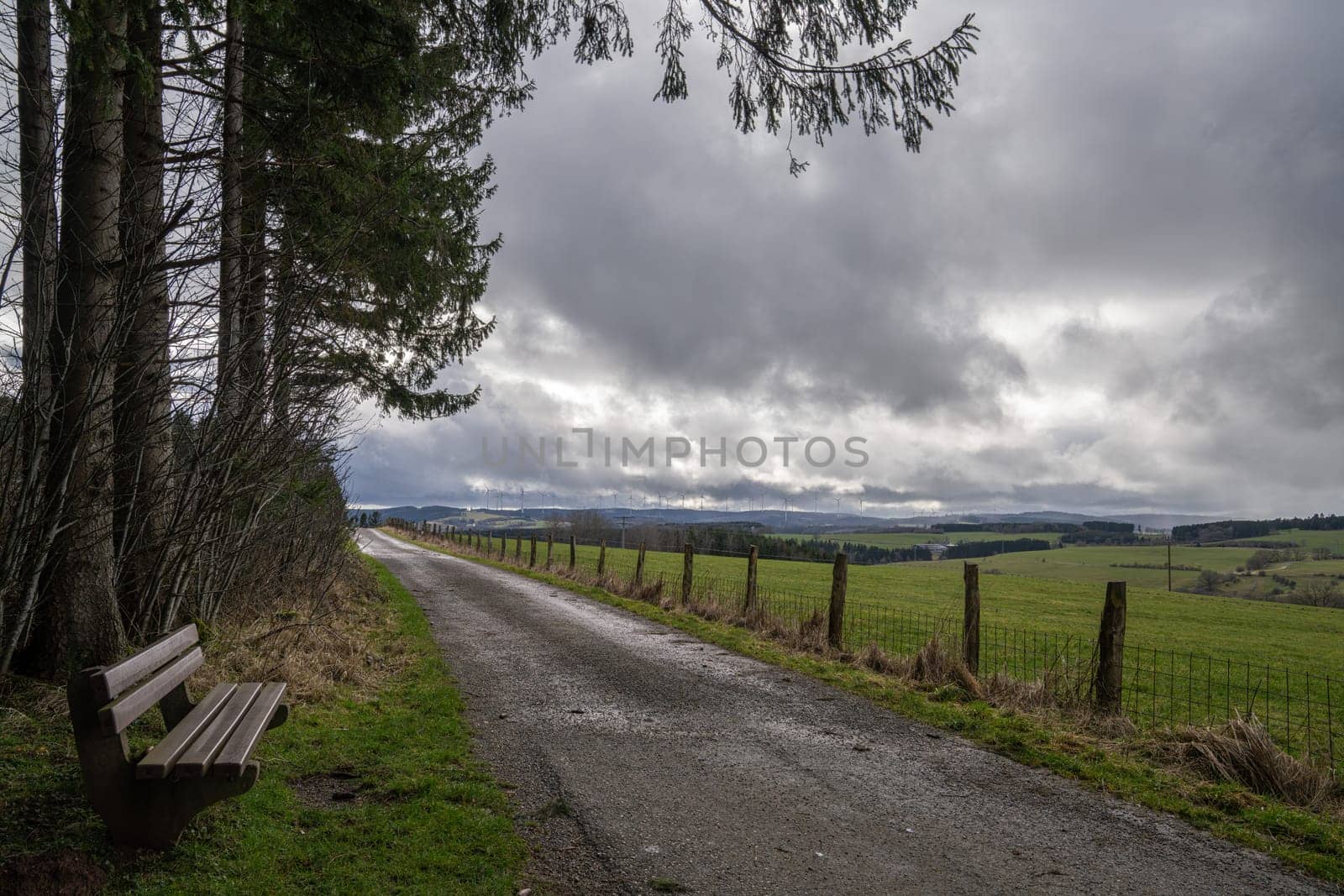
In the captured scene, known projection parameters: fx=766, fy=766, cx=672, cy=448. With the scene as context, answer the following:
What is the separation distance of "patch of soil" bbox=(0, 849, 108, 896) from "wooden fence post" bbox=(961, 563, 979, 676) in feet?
28.0

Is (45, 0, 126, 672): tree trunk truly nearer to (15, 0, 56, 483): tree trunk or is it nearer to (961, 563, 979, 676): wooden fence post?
(15, 0, 56, 483): tree trunk

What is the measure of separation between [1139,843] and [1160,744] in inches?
92.9

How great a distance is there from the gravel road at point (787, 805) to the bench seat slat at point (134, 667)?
2.23m

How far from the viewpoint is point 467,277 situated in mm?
14523

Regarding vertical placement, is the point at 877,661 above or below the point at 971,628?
below

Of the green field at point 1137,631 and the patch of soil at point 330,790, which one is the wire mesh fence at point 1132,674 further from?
the patch of soil at point 330,790

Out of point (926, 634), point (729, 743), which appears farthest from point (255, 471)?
point (926, 634)

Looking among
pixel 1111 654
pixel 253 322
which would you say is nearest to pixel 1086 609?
pixel 1111 654

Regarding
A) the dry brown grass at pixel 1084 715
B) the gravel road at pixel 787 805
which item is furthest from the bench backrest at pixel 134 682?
the dry brown grass at pixel 1084 715

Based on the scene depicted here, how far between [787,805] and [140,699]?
3771 mm

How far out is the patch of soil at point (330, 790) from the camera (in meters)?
4.79

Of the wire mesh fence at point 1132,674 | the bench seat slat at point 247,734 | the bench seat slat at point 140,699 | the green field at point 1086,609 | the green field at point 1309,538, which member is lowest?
the green field at point 1309,538

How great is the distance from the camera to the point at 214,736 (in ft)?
13.3

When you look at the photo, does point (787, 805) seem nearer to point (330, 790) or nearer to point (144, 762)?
point (330, 790)
